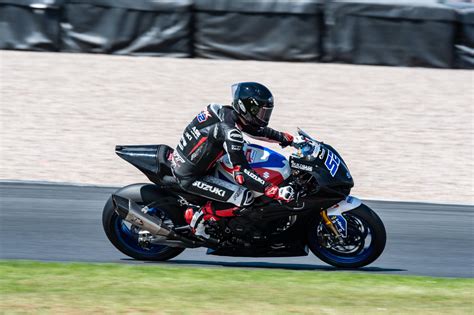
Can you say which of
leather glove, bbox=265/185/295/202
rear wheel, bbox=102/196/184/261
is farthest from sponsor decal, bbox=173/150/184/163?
leather glove, bbox=265/185/295/202

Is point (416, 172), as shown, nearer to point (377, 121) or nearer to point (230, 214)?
point (377, 121)

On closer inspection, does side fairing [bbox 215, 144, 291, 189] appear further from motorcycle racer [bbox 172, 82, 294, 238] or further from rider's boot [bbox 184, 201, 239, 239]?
rider's boot [bbox 184, 201, 239, 239]

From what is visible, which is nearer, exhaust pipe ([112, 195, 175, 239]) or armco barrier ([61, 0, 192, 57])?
exhaust pipe ([112, 195, 175, 239])

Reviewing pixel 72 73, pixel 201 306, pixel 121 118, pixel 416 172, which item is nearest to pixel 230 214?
pixel 201 306

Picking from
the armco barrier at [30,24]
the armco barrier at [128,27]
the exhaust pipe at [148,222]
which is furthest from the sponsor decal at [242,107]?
the armco barrier at [30,24]

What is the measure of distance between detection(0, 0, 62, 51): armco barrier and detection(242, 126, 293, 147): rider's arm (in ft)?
32.6

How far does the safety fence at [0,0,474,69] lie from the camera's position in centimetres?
1683

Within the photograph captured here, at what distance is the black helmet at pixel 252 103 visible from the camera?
25.6 feet

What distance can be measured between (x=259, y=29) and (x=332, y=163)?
9539 millimetres

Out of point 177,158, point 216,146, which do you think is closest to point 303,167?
point 216,146

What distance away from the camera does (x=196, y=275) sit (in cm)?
769

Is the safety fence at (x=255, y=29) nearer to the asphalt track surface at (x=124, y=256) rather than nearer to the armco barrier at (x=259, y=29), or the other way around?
the armco barrier at (x=259, y=29)

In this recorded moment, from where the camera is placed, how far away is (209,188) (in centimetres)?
809

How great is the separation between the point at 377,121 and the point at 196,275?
24.6ft
